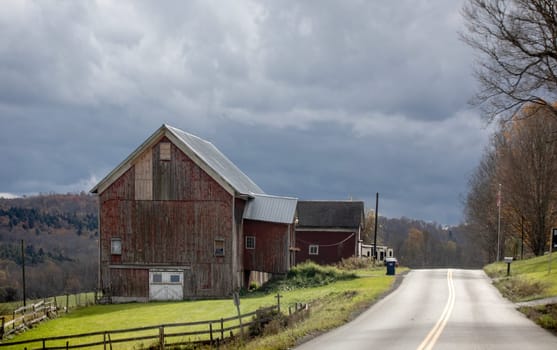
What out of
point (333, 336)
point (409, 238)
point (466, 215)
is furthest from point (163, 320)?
point (409, 238)

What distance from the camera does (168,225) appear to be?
48.1 m

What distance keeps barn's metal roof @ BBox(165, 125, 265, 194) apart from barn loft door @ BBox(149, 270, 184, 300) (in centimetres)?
777

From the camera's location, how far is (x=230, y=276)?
47531 millimetres

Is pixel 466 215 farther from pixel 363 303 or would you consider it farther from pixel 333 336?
pixel 333 336

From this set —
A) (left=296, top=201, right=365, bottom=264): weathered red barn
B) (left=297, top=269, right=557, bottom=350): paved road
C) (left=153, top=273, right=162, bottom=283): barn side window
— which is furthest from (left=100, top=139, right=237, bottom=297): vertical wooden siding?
(left=296, top=201, right=365, bottom=264): weathered red barn

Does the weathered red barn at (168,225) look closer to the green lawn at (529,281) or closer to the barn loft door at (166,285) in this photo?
the barn loft door at (166,285)

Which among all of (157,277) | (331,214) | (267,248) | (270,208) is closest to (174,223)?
(157,277)

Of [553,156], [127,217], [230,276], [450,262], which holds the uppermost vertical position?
[553,156]

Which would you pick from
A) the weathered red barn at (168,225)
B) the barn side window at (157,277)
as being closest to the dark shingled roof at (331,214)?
the weathered red barn at (168,225)

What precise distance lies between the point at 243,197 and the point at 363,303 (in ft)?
63.8

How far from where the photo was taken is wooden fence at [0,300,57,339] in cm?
3919

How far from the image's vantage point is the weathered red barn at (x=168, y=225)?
47.5m

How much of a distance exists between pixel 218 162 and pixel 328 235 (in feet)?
63.7

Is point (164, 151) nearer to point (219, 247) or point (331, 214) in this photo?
point (219, 247)
